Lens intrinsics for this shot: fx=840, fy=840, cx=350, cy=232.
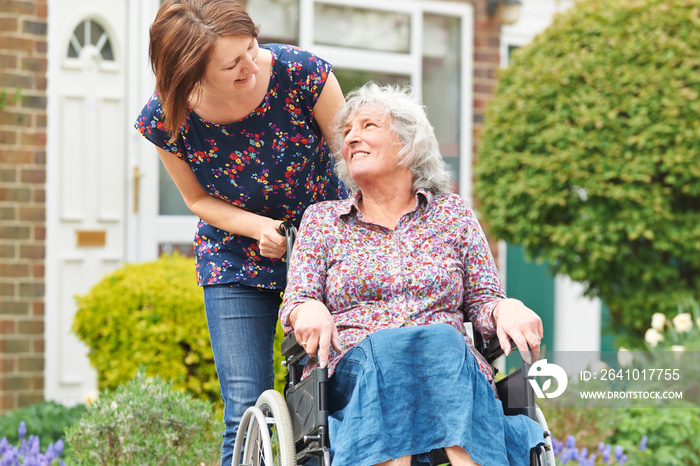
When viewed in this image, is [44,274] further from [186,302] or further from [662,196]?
[662,196]

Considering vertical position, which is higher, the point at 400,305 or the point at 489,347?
the point at 400,305

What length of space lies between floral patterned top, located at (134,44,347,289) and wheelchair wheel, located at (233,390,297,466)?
16.8 inches

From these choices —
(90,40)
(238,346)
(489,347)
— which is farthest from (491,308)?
(90,40)

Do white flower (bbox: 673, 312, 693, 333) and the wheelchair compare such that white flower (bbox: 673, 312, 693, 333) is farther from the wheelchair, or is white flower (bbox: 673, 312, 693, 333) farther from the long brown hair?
the long brown hair

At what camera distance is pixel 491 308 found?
238cm

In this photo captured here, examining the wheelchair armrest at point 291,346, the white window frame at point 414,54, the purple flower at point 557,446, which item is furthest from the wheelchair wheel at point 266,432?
the white window frame at point 414,54

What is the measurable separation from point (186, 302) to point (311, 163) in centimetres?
201

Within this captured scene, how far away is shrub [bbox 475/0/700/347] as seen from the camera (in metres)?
5.54

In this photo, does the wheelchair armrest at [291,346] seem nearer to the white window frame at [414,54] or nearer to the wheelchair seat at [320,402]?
the wheelchair seat at [320,402]

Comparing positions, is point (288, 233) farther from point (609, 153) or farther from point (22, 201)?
point (609, 153)

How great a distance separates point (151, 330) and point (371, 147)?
234 centimetres

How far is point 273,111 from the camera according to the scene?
2586mm

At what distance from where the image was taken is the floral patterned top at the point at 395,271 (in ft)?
7.71

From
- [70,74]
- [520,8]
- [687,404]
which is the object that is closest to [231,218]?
[687,404]
